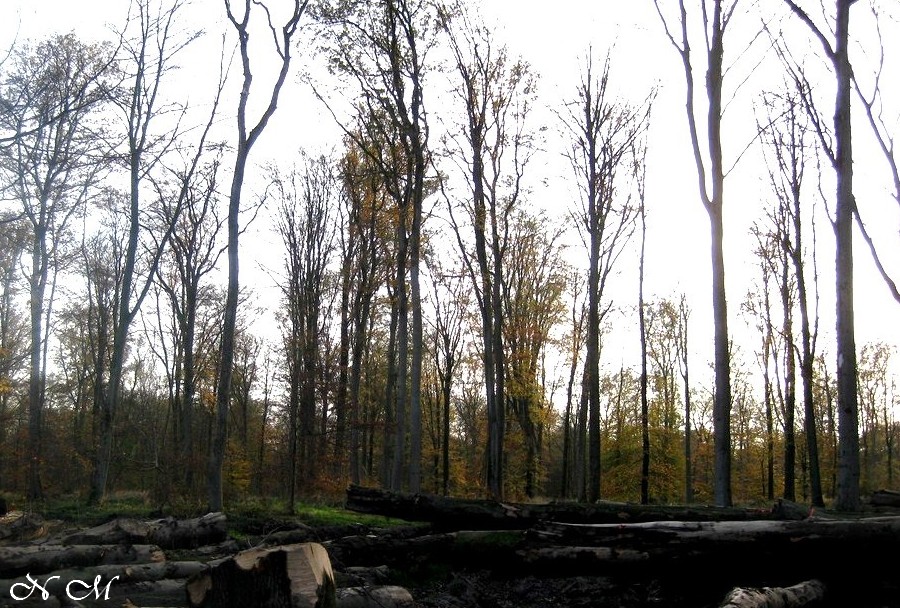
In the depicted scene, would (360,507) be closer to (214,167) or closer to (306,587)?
(306,587)

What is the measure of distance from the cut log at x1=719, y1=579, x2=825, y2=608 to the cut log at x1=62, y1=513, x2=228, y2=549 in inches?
284

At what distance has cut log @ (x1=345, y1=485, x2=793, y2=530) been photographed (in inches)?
360

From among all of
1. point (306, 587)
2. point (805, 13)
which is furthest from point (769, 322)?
point (306, 587)

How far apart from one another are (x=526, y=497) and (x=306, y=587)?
28449 mm

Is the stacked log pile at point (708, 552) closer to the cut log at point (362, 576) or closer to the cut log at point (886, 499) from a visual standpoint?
the cut log at point (362, 576)

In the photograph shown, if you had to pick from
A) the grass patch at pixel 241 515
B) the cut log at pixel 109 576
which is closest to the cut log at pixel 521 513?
the grass patch at pixel 241 515

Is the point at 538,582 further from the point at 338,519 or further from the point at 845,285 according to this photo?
the point at 338,519

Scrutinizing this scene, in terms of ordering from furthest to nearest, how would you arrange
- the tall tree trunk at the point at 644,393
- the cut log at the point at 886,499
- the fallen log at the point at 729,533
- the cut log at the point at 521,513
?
the tall tree trunk at the point at 644,393, the cut log at the point at 886,499, the cut log at the point at 521,513, the fallen log at the point at 729,533

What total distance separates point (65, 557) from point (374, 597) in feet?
12.2

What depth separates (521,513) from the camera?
955 cm

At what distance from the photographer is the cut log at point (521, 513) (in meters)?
9.16

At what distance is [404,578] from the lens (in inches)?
324

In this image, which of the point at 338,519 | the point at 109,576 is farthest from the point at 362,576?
the point at 338,519

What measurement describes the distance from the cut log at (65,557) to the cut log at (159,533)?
630 millimetres
